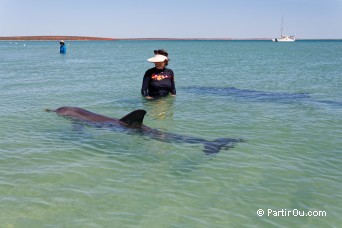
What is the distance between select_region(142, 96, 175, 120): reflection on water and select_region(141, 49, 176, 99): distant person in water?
31 cm

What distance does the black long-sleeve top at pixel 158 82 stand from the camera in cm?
1549

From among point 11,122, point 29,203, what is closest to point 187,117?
point 11,122

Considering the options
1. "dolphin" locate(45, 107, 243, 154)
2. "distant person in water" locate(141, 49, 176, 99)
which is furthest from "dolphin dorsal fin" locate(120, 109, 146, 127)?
"distant person in water" locate(141, 49, 176, 99)

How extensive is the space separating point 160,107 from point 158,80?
3.70ft

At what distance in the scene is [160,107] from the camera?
51.4 ft

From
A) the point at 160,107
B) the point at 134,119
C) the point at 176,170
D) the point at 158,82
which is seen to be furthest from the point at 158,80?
the point at 176,170

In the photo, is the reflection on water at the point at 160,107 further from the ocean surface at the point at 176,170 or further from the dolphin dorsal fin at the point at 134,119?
the dolphin dorsal fin at the point at 134,119

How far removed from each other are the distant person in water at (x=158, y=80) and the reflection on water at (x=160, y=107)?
308mm

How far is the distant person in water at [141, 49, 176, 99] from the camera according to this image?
15.3 m

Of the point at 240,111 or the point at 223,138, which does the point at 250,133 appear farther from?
the point at 240,111

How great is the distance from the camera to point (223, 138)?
10852 millimetres

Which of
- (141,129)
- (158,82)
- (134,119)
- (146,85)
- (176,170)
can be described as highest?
(158,82)

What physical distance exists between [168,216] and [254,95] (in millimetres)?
14638

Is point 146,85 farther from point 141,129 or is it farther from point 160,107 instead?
point 141,129
